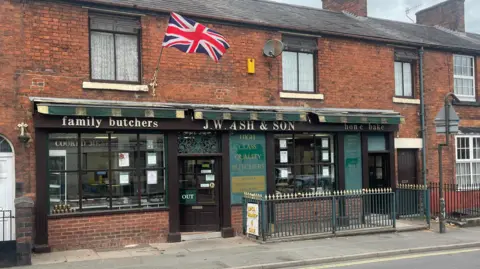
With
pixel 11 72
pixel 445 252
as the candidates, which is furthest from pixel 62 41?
pixel 445 252

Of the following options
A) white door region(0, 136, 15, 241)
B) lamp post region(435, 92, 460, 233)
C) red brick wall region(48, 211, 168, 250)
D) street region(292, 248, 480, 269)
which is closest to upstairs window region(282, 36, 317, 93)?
lamp post region(435, 92, 460, 233)

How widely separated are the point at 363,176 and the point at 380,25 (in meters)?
6.50

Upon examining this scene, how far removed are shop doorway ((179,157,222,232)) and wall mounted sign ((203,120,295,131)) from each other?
93 centimetres

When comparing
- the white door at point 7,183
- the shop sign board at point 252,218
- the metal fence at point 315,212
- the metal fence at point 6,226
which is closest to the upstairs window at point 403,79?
the metal fence at point 315,212

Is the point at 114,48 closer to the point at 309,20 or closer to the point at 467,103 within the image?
the point at 309,20

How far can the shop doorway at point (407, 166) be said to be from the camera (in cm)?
1545

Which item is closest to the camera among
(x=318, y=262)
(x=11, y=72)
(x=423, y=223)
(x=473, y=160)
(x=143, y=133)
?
(x=318, y=262)

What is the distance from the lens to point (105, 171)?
439 inches

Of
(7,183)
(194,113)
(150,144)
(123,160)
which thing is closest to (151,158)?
(150,144)

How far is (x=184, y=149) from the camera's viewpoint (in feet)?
39.5

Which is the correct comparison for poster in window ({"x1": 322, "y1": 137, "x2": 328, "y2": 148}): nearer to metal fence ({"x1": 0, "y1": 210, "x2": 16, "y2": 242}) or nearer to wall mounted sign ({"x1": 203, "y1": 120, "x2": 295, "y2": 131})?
wall mounted sign ({"x1": 203, "y1": 120, "x2": 295, "y2": 131})

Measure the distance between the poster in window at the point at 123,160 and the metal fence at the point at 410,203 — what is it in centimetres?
835

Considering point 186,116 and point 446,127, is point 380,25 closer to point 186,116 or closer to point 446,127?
point 446,127

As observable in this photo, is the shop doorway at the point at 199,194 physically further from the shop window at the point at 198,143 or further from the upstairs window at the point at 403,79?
the upstairs window at the point at 403,79
